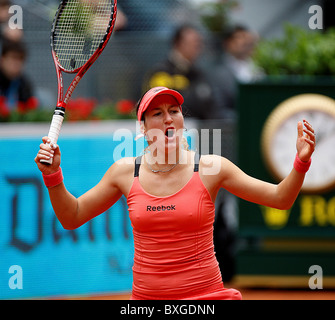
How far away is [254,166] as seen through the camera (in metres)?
5.89

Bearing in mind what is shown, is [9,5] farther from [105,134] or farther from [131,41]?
[105,134]

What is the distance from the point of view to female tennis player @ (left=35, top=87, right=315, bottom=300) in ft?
9.27

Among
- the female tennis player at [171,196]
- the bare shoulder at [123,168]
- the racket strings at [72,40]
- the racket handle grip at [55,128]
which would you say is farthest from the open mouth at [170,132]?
the racket strings at [72,40]

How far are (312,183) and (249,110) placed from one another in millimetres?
848

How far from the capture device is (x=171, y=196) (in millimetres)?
2857

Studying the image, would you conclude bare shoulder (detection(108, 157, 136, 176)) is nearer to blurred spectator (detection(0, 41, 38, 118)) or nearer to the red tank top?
the red tank top

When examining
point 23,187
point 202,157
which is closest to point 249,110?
point 23,187

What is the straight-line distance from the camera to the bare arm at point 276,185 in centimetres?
279

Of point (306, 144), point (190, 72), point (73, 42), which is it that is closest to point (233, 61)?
point (190, 72)

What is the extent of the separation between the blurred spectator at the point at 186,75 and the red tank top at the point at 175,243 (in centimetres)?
389

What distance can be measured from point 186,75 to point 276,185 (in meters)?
4.32

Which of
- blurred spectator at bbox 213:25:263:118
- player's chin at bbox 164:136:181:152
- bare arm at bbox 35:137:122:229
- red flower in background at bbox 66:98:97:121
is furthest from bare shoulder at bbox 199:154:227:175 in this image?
blurred spectator at bbox 213:25:263:118

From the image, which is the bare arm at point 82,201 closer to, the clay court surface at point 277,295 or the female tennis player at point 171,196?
the female tennis player at point 171,196

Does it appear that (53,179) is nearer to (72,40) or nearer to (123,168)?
(123,168)
